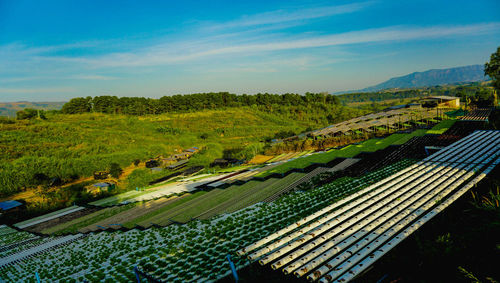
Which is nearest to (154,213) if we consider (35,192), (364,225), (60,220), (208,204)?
(208,204)

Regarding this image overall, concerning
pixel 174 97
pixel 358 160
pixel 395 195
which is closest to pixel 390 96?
pixel 174 97

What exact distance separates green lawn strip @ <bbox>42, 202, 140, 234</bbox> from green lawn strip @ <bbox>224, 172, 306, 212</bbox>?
36.7ft

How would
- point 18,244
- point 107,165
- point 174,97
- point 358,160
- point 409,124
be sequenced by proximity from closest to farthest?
1. point 358,160
2. point 18,244
3. point 409,124
4. point 107,165
5. point 174,97

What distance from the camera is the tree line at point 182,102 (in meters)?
78.1

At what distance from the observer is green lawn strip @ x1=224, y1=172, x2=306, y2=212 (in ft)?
40.9

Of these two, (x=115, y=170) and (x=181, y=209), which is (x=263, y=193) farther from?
(x=115, y=170)

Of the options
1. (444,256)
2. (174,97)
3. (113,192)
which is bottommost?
(113,192)

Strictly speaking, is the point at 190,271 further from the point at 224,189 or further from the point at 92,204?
the point at 92,204

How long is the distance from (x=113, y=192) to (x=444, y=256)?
32.1 metres

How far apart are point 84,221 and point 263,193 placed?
15.0m

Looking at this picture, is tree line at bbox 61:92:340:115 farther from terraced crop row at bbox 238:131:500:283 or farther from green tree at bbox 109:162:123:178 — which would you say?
terraced crop row at bbox 238:131:500:283

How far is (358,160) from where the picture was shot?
15.0 m

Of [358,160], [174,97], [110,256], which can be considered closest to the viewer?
[110,256]

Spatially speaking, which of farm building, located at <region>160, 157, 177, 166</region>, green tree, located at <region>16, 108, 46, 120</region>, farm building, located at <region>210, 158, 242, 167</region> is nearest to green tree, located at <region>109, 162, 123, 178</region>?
farm building, located at <region>160, 157, 177, 166</region>
